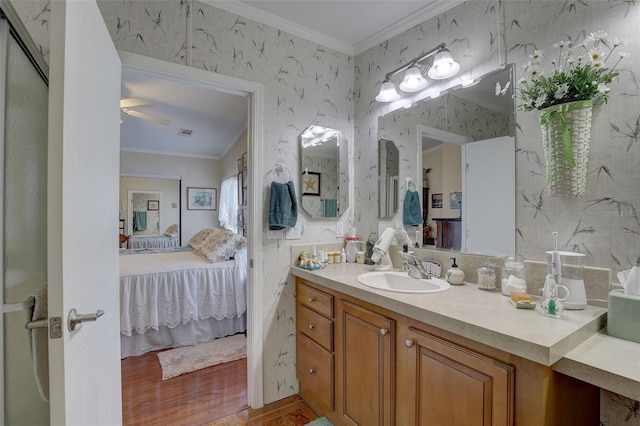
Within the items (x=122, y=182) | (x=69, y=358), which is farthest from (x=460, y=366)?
(x=122, y=182)

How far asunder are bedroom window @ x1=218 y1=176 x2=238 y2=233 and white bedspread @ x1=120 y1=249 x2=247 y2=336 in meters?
2.17

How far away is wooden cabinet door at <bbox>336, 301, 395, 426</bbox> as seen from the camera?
131 cm

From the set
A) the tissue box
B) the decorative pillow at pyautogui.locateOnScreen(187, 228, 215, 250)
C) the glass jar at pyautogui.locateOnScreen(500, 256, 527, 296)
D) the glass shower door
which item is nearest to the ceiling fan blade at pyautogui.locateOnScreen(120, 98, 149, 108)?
the decorative pillow at pyautogui.locateOnScreen(187, 228, 215, 250)

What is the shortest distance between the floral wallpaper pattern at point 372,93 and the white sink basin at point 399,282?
1.44 ft

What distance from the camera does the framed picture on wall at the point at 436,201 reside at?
176 centimetres

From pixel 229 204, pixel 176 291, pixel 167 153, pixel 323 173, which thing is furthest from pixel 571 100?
pixel 167 153

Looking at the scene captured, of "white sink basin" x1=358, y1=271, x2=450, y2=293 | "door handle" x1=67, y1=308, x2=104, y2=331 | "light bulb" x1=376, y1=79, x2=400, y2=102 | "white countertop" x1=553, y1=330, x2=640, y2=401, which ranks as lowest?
"white countertop" x1=553, y1=330, x2=640, y2=401

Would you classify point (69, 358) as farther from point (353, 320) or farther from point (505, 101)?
point (505, 101)

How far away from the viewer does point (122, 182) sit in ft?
20.5

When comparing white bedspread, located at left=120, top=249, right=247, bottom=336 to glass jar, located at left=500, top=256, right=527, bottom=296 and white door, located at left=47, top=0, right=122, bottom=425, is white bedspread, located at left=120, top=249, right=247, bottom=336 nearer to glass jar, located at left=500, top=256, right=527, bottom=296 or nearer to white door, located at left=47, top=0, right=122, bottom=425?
white door, located at left=47, top=0, right=122, bottom=425

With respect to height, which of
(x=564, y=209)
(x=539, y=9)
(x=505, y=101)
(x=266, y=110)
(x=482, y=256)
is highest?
(x=539, y=9)

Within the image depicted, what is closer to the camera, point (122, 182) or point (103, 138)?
point (103, 138)

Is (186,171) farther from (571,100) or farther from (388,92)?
(571,100)

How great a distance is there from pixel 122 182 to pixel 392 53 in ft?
21.0
